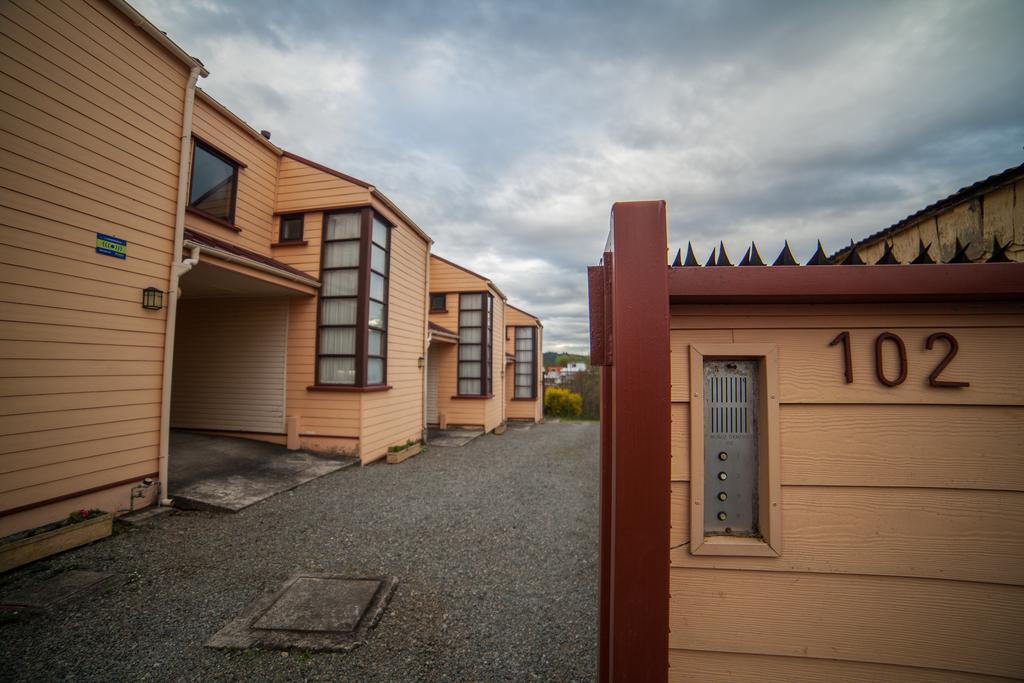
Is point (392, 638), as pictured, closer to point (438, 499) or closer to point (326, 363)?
point (438, 499)

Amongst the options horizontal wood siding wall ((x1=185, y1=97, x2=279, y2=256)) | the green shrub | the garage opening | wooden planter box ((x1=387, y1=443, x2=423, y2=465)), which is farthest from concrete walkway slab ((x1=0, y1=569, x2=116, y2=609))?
the green shrub

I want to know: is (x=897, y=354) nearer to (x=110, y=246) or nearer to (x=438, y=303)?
(x=110, y=246)

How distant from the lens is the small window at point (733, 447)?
1169 mm

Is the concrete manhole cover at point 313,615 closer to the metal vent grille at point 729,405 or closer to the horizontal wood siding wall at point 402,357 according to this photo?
the metal vent grille at point 729,405

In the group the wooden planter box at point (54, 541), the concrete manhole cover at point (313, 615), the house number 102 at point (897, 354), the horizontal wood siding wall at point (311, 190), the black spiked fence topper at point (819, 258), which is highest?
the horizontal wood siding wall at point (311, 190)

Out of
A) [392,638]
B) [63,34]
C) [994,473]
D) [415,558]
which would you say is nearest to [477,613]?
[392,638]

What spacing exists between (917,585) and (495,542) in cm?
353

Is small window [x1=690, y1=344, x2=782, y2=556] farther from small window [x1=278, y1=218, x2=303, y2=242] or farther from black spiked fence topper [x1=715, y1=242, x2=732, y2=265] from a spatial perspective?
small window [x1=278, y1=218, x2=303, y2=242]

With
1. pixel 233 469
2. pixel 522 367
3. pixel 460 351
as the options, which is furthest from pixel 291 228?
pixel 522 367

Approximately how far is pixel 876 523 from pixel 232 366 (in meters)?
8.69

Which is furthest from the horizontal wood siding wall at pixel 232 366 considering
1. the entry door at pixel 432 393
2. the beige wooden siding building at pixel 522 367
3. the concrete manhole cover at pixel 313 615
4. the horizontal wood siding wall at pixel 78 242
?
the beige wooden siding building at pixel 522 367

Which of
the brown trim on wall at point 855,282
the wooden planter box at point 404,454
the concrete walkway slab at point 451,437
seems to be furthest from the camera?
the concrete walkway slab at point 451,437

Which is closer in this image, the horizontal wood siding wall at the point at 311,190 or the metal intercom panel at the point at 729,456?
the metal intercom panel at the point at 729,456

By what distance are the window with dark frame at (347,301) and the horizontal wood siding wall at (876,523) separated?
21.3 ft
